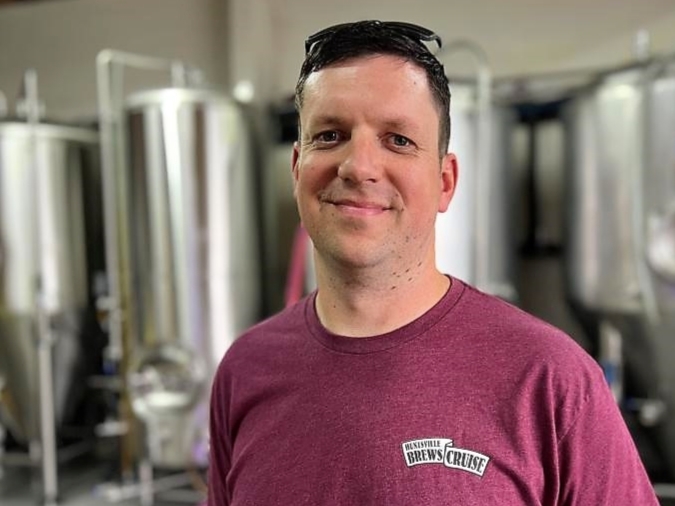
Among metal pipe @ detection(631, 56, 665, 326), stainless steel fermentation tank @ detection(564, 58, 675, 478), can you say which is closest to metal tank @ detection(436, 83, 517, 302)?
stainless steel fermentation tank @ detection(564, 58, 675, 478)

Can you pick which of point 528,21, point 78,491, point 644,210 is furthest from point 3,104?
point 644,210

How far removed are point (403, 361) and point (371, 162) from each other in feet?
0.81

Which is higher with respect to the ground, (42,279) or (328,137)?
(328,137)

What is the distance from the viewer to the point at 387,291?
835 mm

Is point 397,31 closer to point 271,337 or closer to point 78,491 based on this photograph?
point 271,337

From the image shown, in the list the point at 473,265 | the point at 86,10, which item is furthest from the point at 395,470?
the point at 86,10

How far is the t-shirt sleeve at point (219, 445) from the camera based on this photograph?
1.01 meters

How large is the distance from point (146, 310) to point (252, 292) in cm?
45

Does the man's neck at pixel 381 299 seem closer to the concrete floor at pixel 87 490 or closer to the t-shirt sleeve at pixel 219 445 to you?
the t-shirt sleeve at pixel 219 445

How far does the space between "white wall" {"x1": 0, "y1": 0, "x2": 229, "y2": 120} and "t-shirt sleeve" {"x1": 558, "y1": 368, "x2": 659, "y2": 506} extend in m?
3.22

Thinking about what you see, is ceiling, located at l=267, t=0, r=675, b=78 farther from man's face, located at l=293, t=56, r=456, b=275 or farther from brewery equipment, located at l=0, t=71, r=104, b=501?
man's face, located at l=293, t=56, r=456, b=275

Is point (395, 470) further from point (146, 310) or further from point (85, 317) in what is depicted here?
point (85, 317)

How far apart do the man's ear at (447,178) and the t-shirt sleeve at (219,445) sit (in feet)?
1.43

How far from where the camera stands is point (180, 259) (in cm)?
269
